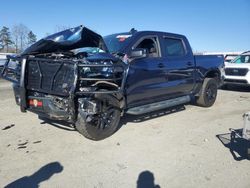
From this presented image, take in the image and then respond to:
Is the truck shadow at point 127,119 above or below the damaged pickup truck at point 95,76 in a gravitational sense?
below

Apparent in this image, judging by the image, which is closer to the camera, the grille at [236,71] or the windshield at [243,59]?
the grille at [236,71]

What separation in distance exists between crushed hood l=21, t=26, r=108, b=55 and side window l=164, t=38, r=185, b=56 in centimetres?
172

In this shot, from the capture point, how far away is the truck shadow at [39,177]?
11.2 ft

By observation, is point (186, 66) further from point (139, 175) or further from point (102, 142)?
point (139, 175)

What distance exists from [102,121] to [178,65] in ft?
8.76

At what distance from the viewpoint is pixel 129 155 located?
4367mm

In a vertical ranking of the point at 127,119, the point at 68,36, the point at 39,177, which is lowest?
the point at 39,177

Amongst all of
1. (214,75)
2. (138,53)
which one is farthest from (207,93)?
(138,53)

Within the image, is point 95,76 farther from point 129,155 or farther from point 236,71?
point 236,71

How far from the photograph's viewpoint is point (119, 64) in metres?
4.88

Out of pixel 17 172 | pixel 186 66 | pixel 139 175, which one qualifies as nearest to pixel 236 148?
pixel 139 175

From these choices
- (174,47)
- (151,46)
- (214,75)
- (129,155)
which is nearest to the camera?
(129,155)

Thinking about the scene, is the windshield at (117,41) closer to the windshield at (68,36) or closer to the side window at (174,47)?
the windshield at (68,36)

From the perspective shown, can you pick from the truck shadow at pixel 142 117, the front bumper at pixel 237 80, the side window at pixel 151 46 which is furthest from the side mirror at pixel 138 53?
the front bumper at pixel 237 80
